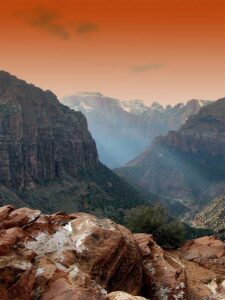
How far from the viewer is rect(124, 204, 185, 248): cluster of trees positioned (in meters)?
57.2

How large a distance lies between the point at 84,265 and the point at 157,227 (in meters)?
28.2

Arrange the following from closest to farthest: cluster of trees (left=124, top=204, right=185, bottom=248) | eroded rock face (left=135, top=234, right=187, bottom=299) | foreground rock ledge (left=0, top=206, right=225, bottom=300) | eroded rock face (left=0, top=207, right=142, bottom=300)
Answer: eroded rock face (left=0, top=207, right=142, bottom=300) → foreground rock ledge (left=0, top=206, right=225, bottom=300) → eroded rock face (left=135, top=234, right=187, bottom=299) → cluster of trees (left=124, top=204, right=185, bottom=248)

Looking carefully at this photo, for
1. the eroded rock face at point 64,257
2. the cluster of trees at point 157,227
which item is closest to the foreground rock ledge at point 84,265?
the eroded rock face at point 64,257

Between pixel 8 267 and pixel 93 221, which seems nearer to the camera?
pixel 8 267

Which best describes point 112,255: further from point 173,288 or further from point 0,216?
point 0,216

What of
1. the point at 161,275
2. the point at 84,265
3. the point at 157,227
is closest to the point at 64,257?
the point at 84,265

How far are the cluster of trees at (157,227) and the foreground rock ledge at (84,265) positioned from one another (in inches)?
417

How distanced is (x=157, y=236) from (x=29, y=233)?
1099 inches

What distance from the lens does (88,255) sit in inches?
1324

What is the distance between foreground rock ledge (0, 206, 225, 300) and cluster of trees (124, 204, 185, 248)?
1059 cm

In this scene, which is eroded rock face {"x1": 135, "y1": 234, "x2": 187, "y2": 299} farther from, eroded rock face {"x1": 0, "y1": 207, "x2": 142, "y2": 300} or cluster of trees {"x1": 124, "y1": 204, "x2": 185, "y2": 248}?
cluster of trees {"x1": 124, "y1": 204, "x2": 185, "y2": 248}

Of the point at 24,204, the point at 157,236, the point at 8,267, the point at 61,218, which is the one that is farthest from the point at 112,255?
the point at 24,204

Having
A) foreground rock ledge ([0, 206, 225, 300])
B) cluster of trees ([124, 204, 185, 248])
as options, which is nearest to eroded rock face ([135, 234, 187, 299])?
→ foreground rock ledge ([0, 206, 225, 300])

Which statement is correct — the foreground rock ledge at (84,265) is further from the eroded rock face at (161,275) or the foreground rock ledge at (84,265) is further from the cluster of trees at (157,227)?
the cluster of trees at (157,227)
